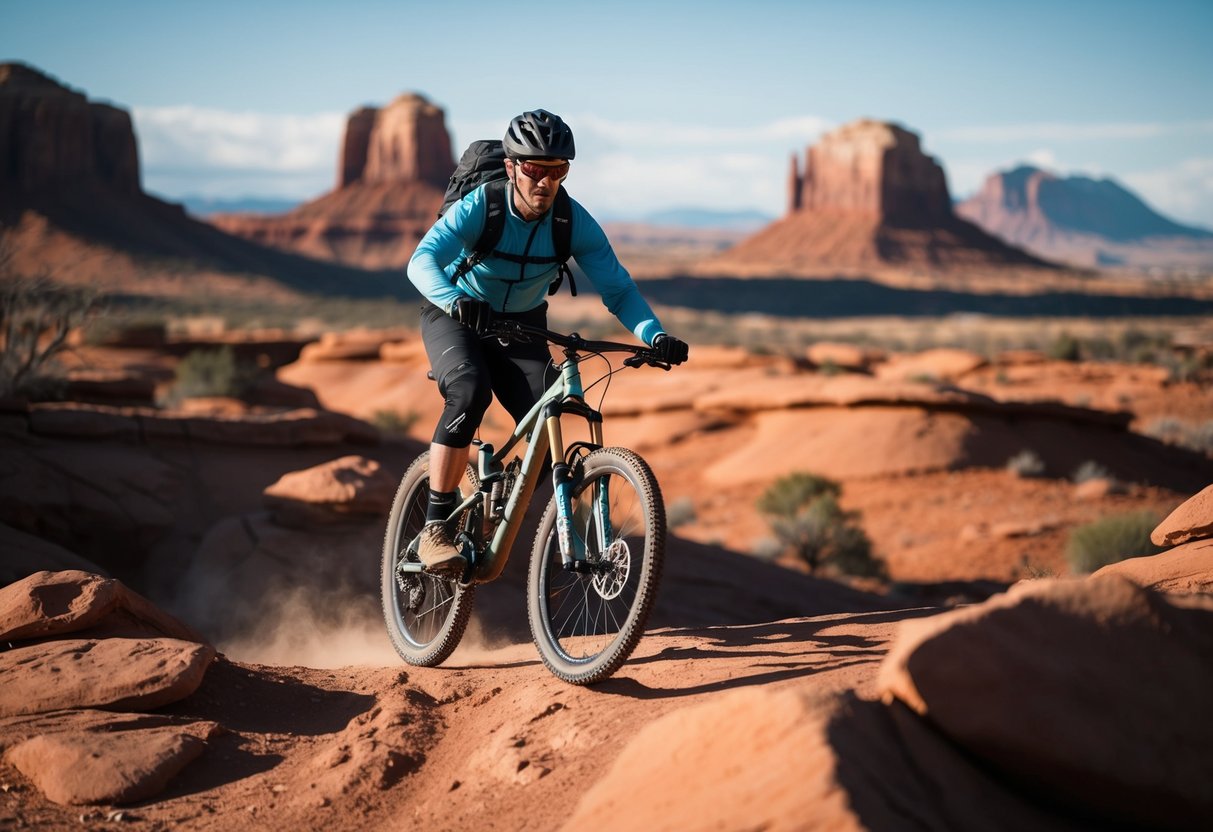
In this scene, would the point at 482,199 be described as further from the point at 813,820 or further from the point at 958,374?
the point at 958,374

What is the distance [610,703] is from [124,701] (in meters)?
1.97

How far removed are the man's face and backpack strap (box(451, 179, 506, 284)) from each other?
110 millimetres

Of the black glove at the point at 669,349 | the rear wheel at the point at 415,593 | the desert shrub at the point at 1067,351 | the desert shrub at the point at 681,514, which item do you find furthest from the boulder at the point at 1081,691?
the desert shrub at the point at 1067,351

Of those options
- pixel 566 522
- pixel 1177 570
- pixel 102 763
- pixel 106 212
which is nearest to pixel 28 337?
pixel 102 763

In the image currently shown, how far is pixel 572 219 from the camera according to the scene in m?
4.63

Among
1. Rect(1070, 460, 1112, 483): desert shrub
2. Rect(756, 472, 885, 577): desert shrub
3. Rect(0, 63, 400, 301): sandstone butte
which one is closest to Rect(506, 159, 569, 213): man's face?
Rect(756, 472, 885, 577): desert shrub

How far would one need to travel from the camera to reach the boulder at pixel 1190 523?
17.5 ft

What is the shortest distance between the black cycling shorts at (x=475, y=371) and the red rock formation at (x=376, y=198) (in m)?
89.6

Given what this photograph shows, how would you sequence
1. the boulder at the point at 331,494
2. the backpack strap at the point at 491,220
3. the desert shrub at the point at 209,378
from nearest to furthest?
the backpack strap at the point at 491,220
the boulder at the point at 331,494
the desert shrub at the point at 209,378

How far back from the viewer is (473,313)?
13.6 ft

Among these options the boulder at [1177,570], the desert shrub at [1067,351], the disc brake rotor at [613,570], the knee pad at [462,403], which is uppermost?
the knee pad at [462,403]

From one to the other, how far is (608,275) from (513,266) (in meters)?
0.42

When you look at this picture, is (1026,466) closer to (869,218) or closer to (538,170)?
(538,170)

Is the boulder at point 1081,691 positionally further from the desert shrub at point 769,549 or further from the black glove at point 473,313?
the desert shrub at point 769,549
